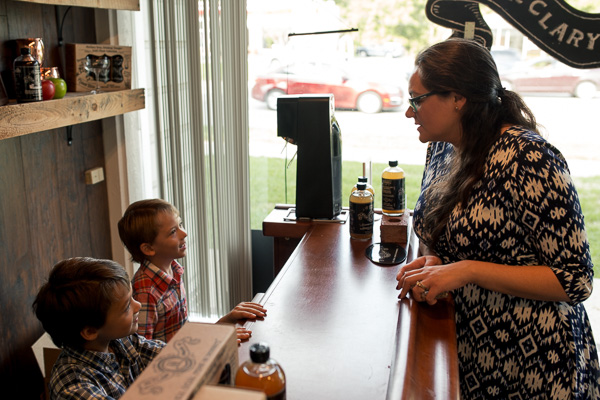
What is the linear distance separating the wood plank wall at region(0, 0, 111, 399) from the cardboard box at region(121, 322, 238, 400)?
5.31ft

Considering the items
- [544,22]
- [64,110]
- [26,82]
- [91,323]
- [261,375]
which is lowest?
[91,323]

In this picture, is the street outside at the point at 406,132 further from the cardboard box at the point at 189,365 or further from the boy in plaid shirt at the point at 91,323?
the cardboard box at the point at 189,365

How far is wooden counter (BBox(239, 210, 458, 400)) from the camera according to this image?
1163 mm

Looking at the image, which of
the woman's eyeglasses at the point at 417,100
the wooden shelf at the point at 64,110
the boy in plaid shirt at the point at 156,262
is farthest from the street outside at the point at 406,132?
the woman's eyeglasses at the point at 417,100

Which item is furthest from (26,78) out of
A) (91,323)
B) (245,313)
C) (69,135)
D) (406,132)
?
(406,132)

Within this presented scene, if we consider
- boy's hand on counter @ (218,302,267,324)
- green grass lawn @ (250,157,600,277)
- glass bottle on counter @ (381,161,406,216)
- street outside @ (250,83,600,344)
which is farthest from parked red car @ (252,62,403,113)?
boy's hand on counter @ (218,302,267,324)

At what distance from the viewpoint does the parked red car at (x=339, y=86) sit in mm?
2979

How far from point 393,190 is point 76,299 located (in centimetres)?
119

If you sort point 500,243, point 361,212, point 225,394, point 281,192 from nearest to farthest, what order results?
point 225,394 → point 500,243 → point 361,212 → point 281,192

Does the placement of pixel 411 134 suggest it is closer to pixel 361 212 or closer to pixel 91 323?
pixel 361 212

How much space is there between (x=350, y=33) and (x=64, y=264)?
6.43 feet

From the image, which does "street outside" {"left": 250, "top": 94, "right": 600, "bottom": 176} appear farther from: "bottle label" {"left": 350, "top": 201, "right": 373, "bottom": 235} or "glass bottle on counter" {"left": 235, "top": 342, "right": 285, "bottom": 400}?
"glass bottle on counter" {"left": 235, "top": 342, "right": 285, "bottom": 400}

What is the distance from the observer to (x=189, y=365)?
2.70 feet

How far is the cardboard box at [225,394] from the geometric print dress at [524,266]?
84 centimetres
